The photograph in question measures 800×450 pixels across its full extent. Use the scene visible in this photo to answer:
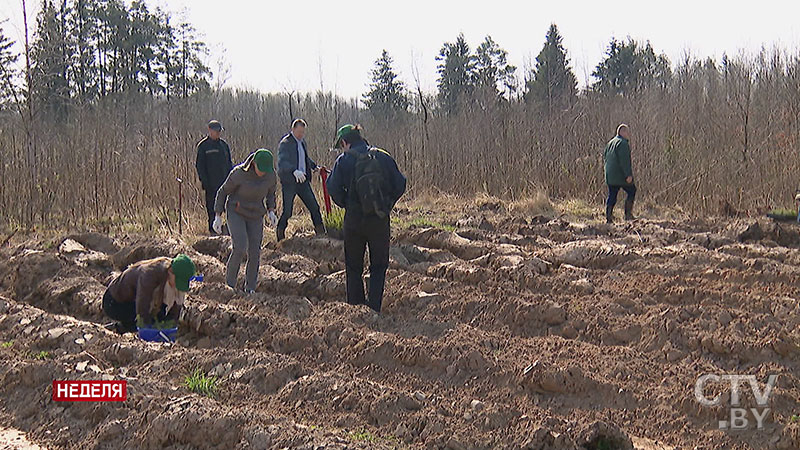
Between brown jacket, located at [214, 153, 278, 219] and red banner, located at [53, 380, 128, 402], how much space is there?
2174 millimetres

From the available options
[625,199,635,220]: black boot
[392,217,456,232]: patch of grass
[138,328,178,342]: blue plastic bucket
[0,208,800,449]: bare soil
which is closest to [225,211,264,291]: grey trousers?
[0,208,800,449]: bare soil

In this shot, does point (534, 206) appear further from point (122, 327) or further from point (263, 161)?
point (122, 327)

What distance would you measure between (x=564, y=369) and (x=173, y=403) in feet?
8.01

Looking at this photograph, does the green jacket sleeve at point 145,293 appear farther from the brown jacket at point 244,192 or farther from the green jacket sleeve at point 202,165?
the green jacket sleeve at point 202,165

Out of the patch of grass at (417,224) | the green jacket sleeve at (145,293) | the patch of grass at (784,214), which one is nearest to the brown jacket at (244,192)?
the green jacket sleeve at (145,293)

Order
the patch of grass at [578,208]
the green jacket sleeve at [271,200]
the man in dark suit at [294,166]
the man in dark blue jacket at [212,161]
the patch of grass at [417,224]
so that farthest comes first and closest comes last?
the patch of grass at [578,208]
the patch of grass at [417,224]
the man in dark blue jacket at [212,161]
the man in dark suit at [294,166]
the green jacket sleeve at [271,200]

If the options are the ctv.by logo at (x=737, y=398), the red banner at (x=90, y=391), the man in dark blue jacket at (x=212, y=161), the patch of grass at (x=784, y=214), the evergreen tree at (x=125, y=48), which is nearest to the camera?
the ctv.by logo at (x=737, y=398)

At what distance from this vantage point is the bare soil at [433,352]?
159 inches

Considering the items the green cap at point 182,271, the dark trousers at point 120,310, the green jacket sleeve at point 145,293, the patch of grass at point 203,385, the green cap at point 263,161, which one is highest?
the green cap at point 263,161

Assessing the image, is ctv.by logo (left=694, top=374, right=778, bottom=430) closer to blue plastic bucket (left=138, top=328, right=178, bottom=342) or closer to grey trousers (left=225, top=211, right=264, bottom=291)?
blue plastic bucket (left=138, top=328, right=178, bottom=342)

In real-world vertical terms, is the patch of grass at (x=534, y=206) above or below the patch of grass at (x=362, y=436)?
above

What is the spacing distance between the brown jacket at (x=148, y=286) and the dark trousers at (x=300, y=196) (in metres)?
3.43

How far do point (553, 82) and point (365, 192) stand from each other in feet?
49.0

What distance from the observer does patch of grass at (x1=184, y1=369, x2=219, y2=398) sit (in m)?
4.63
